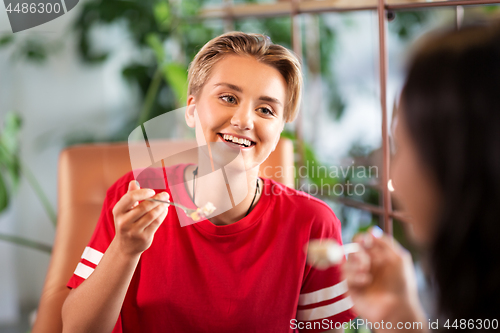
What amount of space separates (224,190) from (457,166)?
0.48m

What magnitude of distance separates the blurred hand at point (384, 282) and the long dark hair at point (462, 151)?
62 mm

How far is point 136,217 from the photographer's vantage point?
A: 0.60 metres

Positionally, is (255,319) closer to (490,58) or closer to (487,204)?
(487,204)

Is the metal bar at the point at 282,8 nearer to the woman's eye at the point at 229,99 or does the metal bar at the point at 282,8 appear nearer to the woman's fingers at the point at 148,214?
the woman's eye at the point at 229,99

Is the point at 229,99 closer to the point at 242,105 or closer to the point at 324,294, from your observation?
the point at 242,105

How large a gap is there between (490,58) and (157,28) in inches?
67.7

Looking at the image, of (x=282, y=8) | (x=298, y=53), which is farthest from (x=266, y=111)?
(x=282, y=8)

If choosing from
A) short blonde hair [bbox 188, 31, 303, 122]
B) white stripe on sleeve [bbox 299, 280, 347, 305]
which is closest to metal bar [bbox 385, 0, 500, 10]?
short blonde hair [bbox 188, 31, 303, 122]

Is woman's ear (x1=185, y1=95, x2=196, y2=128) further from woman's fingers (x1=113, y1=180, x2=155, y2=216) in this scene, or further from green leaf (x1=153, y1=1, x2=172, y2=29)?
green leaf (x1=153, y1=1, x2=172, y2=29)

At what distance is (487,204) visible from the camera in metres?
0.44

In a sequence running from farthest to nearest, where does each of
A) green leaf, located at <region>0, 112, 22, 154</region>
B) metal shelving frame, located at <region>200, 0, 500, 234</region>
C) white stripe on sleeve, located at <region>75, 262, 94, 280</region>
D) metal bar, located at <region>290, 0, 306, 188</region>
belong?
1. green leaf, located at <region>0, 112, 22, 154</region>
2. metal bar, located at <region>290, 0, 306, 188</region>
3. metal shelving frame, located at <region>200, 0, 500, 234</region>
4. white stripe on sleeve, located at <region>75, 262, 94, 280</region>

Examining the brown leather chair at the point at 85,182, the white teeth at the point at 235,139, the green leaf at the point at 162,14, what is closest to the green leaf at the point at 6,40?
the green leaf at the point at 162,14

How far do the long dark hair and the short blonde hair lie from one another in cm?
35

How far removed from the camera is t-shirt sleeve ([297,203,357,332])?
79 centimetres
